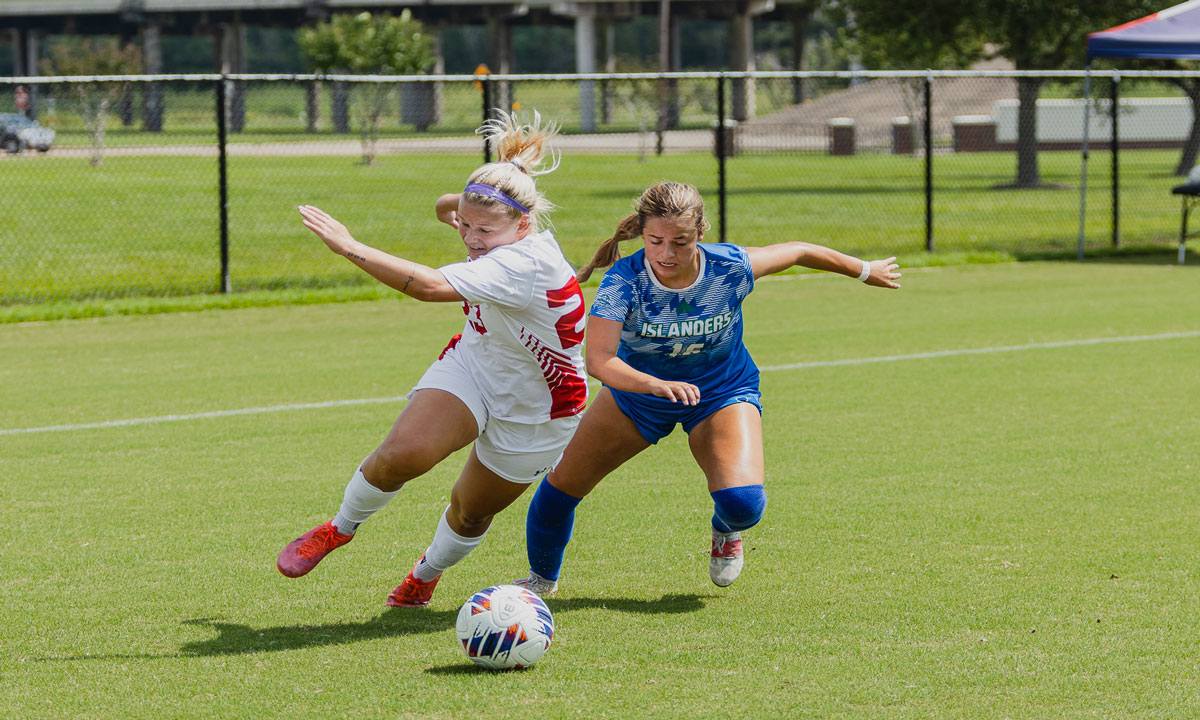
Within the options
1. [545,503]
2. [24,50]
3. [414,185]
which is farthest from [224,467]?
[24,50]

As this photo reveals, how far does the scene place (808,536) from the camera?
6141mm

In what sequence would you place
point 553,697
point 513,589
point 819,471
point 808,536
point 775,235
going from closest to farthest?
point 553,697 → point 513,589 → point 808,536 → point 819,471 → point 775,235

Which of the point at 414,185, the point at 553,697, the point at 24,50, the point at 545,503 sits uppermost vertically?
the point at 24,50

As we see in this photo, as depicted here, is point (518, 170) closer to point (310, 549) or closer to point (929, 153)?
point (310, 549)

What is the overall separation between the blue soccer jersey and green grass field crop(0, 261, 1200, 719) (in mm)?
890

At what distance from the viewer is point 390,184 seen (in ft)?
81.8

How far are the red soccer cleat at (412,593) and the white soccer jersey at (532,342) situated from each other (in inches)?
30.1

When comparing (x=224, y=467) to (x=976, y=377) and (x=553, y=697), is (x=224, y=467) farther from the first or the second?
(x=976, y=377)

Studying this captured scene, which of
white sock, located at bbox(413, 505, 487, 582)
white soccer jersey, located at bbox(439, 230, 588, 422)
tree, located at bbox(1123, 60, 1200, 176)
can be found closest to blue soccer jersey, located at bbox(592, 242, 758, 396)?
white soccer jersey, located at bbox(439, 230, 588, 422)

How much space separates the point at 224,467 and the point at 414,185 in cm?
1793

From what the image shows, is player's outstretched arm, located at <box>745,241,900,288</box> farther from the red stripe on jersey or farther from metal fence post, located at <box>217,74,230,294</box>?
metal fence post, located at <box>217,74,230,294</box>

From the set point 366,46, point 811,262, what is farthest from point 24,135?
point 366,46

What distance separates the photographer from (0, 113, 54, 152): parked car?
2131cm

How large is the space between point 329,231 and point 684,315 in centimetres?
151
